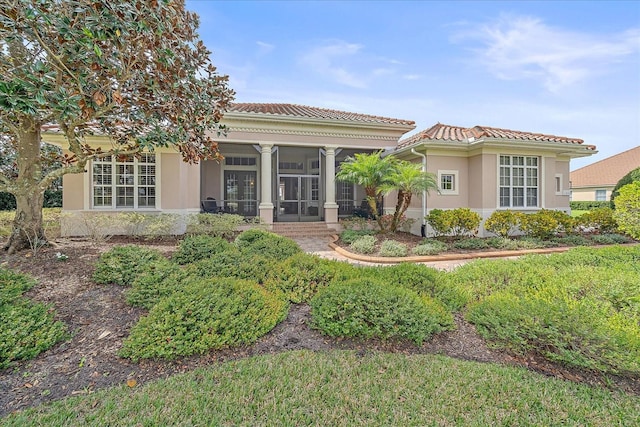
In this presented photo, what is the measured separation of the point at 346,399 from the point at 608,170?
45.3m

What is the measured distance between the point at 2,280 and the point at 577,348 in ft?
25.9

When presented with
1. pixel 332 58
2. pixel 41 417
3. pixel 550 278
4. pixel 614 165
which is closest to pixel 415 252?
pixel 550 278

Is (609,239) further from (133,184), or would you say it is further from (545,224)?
(133,184)

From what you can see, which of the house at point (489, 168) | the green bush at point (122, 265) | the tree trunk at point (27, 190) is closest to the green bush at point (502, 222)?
the house at point (489, 168)

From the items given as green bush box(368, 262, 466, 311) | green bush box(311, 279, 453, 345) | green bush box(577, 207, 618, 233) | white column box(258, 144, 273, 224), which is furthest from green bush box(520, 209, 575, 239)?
white column box(258, 144, 273, 224)

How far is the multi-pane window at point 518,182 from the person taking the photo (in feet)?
43.7

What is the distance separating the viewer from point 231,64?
28.6 feet

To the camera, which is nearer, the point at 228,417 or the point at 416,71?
the point at 228,417

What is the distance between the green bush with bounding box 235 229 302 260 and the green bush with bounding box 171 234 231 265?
539 mm

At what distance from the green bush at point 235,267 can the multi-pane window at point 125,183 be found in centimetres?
850

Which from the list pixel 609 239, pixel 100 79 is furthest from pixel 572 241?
pixel 100 79

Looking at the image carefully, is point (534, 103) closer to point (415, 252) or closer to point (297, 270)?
point (415, 252)

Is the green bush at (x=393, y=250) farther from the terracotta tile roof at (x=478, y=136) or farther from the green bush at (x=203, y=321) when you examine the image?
the green bush at (x=203, y=321)

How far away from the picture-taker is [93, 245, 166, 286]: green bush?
17.3 feet
